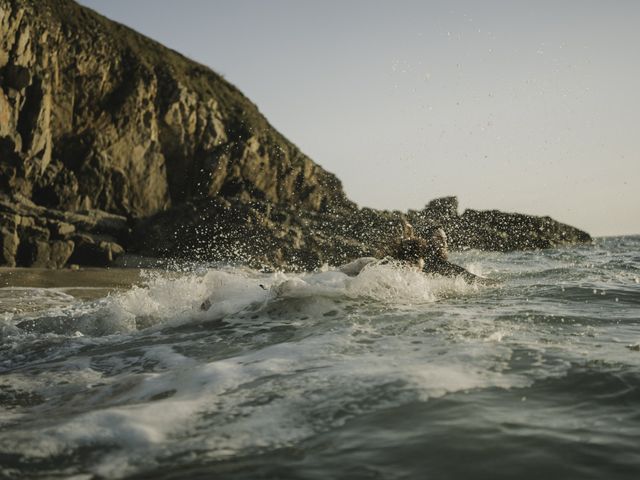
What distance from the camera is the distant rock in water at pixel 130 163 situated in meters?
18.5

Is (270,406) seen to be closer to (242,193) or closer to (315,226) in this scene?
(315,226)

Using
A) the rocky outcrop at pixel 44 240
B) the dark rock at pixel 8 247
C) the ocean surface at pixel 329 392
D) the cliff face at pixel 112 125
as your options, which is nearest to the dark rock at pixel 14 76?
the cliff face at pixel 112 125

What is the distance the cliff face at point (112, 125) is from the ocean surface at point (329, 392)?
1554 cm

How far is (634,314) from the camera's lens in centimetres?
558

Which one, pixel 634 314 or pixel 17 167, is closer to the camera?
pixel 634 314

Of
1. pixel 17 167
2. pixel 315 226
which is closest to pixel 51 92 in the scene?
pixel 17 167

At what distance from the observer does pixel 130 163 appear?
2434cm

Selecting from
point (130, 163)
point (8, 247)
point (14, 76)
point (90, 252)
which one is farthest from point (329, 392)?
→ point (130, 163)

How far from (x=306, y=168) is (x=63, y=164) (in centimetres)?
1657

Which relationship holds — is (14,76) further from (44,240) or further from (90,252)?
(44,240)

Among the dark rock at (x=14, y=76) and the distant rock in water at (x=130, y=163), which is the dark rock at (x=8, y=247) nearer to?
the distant rock in water at (x=130, y=163)

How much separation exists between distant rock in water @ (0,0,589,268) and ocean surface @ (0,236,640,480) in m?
9.47

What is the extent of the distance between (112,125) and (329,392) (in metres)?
23.6

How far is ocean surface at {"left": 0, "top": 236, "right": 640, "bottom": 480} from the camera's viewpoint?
2104 mm
